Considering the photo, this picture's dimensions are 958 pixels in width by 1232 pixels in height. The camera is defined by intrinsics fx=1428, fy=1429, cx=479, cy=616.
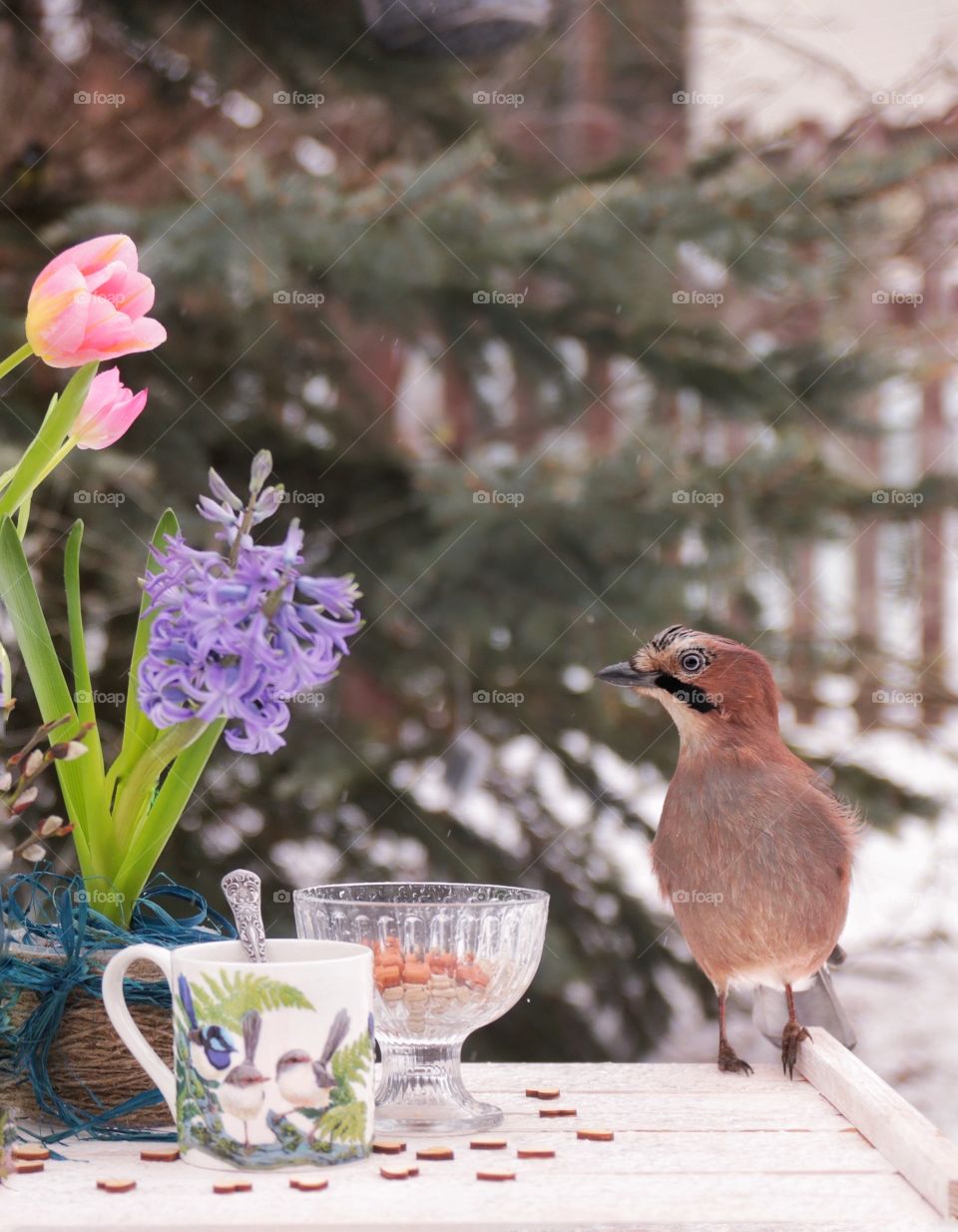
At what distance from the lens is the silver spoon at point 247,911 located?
2.51ft

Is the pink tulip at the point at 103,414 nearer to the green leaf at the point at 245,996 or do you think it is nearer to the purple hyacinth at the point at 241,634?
the purple hyacinth at the point at 241,634

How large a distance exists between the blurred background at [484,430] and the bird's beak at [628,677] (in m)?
0.68

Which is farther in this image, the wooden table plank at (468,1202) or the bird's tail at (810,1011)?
the bird's tail at (810,1011)

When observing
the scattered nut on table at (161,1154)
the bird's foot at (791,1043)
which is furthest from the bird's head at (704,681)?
the scattered nut on table at (161,1154)

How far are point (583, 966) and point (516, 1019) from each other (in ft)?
0.55

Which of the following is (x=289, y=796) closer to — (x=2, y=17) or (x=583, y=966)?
(x=583, y=966)

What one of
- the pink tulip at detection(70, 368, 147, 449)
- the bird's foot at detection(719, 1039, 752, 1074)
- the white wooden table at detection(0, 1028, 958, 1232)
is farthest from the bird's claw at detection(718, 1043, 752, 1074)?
the pink tulip at detection(70, 368, 147, 449)

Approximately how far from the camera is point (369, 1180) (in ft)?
2.29

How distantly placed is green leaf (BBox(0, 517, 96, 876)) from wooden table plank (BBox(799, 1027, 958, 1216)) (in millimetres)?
455

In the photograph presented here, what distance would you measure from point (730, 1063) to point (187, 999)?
44 centimetres

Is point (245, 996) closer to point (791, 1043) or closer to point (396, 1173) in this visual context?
point (396, 1173)

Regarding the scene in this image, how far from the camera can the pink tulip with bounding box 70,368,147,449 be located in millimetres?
Answer: 838

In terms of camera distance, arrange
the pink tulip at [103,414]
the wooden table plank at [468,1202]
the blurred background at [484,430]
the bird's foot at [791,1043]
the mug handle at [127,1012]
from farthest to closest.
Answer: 1. the blurred background at [484,430]
2. the bird's foot at [791,1043]
3. the pink tulip at [103,414]
4. the mug handle at [127,1012]
5. the wooden table plank at [468,1202]

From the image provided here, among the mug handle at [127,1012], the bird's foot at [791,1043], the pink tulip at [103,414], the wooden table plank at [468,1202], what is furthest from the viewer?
the bird's foot at [791,1043]
